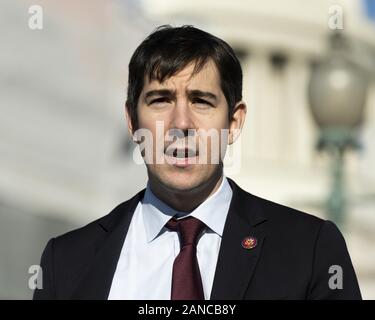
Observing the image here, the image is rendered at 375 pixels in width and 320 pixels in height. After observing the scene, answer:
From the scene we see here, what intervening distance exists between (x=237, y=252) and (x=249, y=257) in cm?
4

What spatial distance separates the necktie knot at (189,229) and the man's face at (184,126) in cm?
17

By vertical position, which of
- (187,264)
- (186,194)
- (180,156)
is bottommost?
(187,264)

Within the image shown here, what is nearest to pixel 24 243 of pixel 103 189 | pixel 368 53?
pixel 103 189

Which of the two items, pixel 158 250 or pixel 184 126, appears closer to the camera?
pixel 184 126

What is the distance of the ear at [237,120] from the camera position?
146 inches

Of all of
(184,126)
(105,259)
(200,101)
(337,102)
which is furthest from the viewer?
(337,102)

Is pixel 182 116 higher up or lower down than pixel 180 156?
higher up

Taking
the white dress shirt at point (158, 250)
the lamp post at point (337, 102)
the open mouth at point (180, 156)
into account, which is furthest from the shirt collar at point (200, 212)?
the lamp post at point (337, 102)

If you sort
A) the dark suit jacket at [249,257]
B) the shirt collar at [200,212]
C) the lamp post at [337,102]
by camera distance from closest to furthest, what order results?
1. the dark suit jacket at [249,257]
2. the shirt collar at [200,212]
3. the lamp post at [337,102]

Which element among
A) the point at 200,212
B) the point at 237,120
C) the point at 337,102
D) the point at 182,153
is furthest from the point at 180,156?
the point at 337,102

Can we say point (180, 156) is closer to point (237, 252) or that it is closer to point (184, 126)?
point (184, 126)

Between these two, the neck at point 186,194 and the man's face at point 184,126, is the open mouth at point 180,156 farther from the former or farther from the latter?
the neck at point 186,194

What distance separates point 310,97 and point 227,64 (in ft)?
25.5

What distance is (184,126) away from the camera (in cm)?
345
